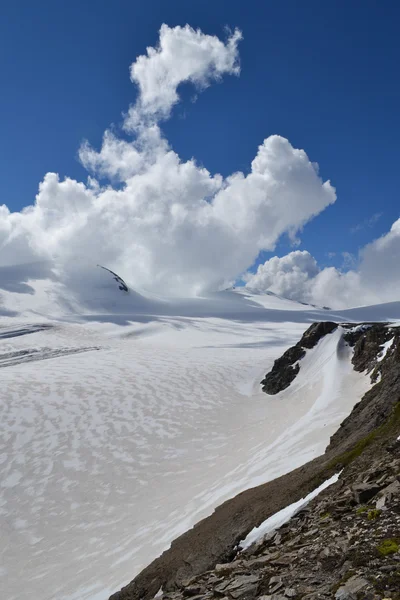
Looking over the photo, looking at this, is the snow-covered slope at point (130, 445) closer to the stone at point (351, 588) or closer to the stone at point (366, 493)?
the stone at point (366, 493)

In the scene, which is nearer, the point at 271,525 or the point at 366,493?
the point at 366,493

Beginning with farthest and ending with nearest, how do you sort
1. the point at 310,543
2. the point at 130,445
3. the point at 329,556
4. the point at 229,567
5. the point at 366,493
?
the point at 130,445 < the point at 366,493 < the point at 229,567 < the point at 310,543 < the point at 329,556

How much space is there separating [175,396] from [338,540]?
87.9 feet

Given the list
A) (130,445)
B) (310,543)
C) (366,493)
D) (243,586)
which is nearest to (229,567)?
(243,586)

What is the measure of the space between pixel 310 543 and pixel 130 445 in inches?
713

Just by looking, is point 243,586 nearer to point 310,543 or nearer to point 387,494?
point 310,543

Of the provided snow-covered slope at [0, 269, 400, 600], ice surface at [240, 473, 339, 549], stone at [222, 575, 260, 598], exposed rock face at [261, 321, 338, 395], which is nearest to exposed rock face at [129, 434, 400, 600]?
stone at [222, 575, 260, 598]

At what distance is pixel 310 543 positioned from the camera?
5625 millimetres

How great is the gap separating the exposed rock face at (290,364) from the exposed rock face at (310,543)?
20794 millimetres

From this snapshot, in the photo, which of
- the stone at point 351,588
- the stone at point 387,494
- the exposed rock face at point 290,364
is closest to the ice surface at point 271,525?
the stone at point 387,494

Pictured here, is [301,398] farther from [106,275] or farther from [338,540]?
[106,275]

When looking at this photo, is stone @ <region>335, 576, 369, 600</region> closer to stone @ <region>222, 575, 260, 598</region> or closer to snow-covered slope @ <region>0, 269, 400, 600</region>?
stone @ <region>222, 575, 260, 598</region>

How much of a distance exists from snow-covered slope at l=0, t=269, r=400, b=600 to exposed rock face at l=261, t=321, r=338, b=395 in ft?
3.00

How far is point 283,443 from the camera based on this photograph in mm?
18312
